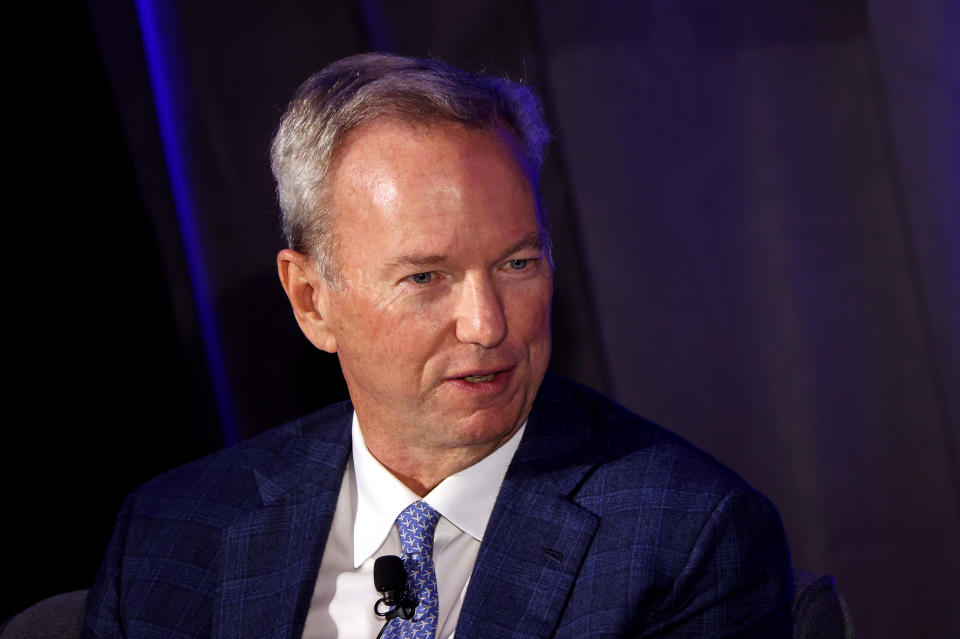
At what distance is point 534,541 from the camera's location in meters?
1.70

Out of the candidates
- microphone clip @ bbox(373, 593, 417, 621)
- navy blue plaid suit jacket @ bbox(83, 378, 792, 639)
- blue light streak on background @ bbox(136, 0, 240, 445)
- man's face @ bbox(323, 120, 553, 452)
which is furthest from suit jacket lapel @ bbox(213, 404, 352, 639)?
blue light streak on background @ bbox(136, 0, 240, 445)

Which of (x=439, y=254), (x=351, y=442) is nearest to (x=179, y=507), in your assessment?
(x=351, y=442)

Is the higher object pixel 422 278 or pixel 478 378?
pixel 422 278

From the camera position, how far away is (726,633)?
5.23ft

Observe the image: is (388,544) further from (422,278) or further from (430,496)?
(422,278)

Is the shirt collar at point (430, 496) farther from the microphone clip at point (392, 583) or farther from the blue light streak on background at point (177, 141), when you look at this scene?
the blue light streak on background at point (177, 141)

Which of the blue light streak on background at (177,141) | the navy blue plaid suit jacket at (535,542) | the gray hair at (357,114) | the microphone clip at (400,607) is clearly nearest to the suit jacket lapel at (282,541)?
the navy blue plaid suit jacket at (535,542)

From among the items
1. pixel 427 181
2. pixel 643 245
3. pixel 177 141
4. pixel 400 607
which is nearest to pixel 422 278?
pixel 427 181

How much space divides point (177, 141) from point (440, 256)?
1220mm

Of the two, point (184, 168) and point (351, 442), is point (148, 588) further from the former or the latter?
point (184, 168)

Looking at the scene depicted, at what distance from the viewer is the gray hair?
5.67 ft

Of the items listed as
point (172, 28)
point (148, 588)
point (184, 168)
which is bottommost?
point (148, 588)

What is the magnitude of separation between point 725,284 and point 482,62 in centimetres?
87

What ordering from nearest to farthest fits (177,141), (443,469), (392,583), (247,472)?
(392,583) → (443,469) → (247,472) → (177,141)
